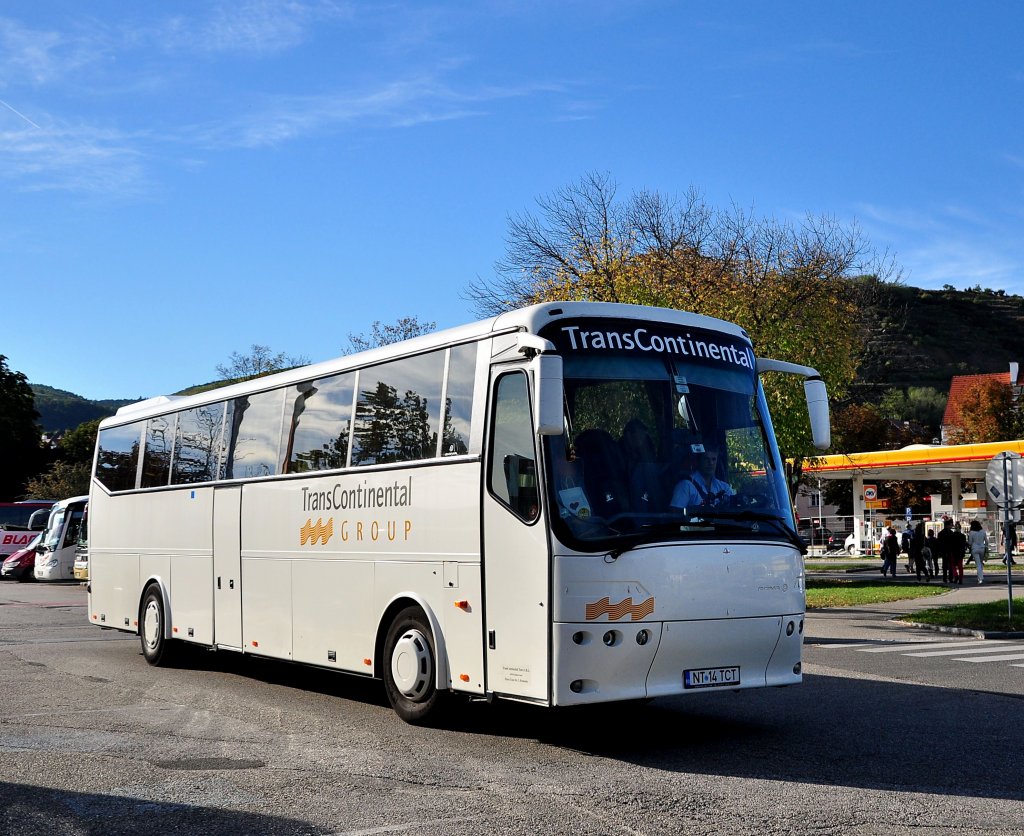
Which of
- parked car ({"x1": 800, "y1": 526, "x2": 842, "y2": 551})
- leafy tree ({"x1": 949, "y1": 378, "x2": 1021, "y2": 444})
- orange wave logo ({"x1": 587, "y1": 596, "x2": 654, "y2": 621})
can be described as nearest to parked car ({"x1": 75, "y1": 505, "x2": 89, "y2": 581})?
orange wave logo ({"x1": 587, "y1": 596, "x2": 654, "y2": 621})

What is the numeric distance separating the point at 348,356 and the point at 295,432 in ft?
3.82

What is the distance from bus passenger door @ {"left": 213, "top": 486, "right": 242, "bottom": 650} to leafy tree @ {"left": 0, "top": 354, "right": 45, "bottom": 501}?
80285mm

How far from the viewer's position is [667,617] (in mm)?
8719

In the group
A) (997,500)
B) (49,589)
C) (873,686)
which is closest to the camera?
(873,686)

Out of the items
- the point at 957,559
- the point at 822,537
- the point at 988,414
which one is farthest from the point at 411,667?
the point at 988,414

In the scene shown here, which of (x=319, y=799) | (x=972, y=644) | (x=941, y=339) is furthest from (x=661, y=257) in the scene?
(x=941, y=339)

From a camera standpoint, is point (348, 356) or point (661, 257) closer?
point (348, 356)

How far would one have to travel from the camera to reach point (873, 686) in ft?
43.2

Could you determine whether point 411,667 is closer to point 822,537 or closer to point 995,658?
point 995,658

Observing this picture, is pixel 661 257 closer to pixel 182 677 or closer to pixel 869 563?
pixel 182 677

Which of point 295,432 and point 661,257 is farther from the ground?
point 661,257

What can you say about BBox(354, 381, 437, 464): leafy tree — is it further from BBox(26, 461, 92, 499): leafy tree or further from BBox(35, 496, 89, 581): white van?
BBox(26, 461, 92, 499): leafy tree

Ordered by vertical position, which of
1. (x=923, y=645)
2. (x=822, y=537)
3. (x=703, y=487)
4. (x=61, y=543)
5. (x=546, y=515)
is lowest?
(x=923, y=645)

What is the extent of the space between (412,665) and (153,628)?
22.0 feet
